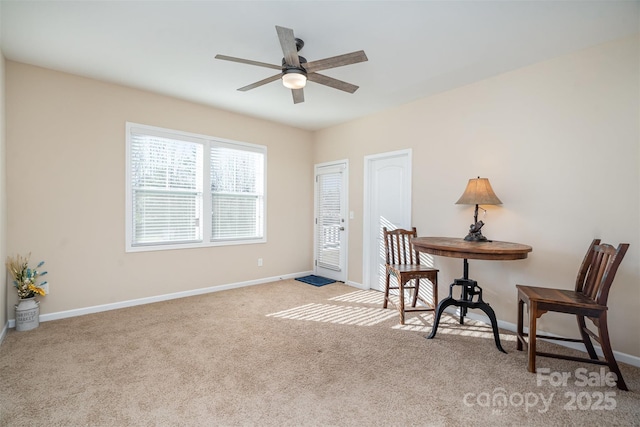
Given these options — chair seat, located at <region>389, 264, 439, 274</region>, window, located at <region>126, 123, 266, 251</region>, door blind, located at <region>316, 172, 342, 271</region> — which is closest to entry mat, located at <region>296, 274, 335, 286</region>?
door blind, located at <region>316, 172, 342, 271</region>

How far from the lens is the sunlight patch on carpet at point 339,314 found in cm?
326

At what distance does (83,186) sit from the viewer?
3.32m

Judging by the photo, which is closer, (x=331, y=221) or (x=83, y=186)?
(x=83, y=186)

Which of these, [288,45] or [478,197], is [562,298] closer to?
[478,197]

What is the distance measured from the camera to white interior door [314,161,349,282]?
4879 mm

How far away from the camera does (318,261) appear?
5.38 meters

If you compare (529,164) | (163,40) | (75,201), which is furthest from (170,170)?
(529,164)

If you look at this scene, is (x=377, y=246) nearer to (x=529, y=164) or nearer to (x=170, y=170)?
(x=529, y=164)

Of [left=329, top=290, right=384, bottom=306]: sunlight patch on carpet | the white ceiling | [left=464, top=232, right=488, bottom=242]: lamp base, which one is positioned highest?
the white ceiling

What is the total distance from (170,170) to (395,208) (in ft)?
9.75

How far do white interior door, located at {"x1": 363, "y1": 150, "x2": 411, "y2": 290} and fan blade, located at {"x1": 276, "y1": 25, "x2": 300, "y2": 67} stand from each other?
86.0 inches

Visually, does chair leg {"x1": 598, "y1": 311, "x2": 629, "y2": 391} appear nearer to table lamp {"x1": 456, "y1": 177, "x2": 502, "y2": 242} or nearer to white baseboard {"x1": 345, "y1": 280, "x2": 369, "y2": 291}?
table lamp {"x1": 456, "y1": 177, "x2": 502, "y2": 242}

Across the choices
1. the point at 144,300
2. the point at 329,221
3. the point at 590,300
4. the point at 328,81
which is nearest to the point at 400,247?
the point at 329,221

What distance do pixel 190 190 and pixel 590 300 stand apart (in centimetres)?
420
